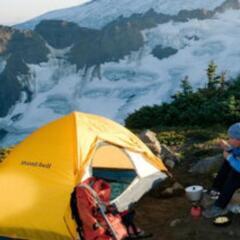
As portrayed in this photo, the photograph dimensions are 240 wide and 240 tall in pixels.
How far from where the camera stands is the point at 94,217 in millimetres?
9125

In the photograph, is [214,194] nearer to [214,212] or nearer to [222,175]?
[222,175]

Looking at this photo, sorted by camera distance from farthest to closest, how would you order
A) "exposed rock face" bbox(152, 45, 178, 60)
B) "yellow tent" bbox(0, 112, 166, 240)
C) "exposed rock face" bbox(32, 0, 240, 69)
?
"exposed rock face" bbox(32, 0, 240, 69) < "exposed rock face" bbox(152, 45, 178, 60) < "yellow tent" bbox(0, 112, 166, 240)

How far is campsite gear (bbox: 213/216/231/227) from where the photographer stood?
31.0ft

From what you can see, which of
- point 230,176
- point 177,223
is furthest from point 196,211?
point 230,176

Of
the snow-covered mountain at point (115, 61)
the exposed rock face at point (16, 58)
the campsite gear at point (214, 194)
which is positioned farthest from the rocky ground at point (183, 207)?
the exposed rock face at point (16, 58)

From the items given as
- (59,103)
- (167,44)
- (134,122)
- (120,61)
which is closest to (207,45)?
(167,44)

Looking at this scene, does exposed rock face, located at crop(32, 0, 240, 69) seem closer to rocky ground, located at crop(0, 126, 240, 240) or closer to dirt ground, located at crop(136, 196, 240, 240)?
rocky ground, located at crop(0, 126, 240, 240)

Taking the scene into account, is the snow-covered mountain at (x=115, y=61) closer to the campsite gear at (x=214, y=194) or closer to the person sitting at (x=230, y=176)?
the campsite gear at (x=214, y=194)

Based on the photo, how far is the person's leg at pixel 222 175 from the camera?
10109 mm

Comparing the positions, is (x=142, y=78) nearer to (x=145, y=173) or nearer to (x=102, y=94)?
(x=102, y=94)

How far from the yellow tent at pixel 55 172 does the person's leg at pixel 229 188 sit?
7.85 ft

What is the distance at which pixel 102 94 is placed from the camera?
15538 cm

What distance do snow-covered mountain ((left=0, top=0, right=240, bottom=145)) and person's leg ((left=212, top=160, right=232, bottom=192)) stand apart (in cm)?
11525

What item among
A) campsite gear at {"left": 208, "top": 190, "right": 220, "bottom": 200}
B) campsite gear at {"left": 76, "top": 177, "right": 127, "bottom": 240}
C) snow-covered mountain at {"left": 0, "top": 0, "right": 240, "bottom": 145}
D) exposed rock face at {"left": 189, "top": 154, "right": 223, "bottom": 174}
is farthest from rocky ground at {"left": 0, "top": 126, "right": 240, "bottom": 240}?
snow-covered mountain at {"left": 0, "top": 0, "right": 240, "bottom": 145}
